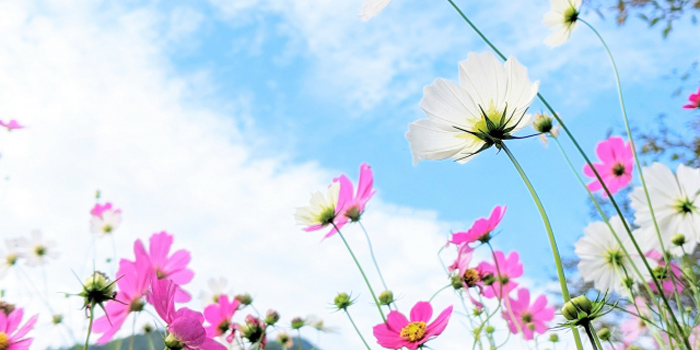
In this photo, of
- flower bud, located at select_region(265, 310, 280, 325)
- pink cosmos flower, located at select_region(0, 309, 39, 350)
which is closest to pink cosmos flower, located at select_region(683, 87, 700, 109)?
flower bud, located at select_region(265, 310, 280, 325)

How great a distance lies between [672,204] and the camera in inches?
32.6

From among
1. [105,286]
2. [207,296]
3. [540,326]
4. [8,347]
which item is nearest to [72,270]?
[105,286]

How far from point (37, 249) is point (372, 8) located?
58.6 inches

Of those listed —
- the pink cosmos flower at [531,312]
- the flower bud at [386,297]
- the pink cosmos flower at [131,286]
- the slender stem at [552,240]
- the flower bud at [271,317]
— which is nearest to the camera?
the slender stem at [552,240]

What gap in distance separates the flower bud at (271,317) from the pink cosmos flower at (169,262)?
0.49 feet

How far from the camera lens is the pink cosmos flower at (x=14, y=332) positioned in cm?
76

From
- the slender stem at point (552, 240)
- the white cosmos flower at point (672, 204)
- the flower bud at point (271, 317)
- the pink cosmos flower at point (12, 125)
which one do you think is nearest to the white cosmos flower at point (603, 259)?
the white cosmos flower at point (672, 204)

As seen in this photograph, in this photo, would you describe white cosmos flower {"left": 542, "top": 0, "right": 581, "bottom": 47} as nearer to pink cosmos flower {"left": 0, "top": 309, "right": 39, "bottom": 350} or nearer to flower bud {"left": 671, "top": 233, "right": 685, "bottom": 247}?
flower bud {"left": 671, "top": 233, "right": 685, "bottom": 247}

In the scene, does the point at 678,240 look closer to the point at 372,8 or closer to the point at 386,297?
the point at 386,297

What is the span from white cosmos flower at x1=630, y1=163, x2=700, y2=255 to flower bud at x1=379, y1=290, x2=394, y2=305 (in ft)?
1.23

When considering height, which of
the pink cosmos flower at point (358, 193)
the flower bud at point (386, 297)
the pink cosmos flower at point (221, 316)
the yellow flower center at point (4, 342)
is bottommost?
the yellow flower center at point (4, 342)

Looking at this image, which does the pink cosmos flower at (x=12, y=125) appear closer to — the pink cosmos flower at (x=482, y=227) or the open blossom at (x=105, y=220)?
the open blossom at (x=105, y=220)

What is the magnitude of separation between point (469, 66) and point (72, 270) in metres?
0.42

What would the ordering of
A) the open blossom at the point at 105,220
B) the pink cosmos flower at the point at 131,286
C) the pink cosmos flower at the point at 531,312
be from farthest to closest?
the open blossom at the point at 105,220, the pink cosmos flower at the point at 531,312, the pink cosmos flower at the point at 131,286
